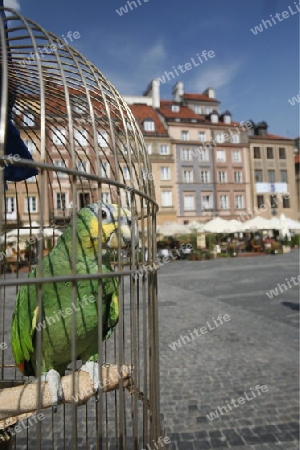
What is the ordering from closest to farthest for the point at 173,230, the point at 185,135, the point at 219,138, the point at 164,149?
the point at 173,230
the point at 164,149
the point at 185,135
the point at 219,138

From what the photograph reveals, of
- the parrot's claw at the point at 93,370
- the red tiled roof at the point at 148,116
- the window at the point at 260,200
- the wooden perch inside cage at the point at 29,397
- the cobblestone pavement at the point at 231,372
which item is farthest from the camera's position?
the window at the point at 260,200

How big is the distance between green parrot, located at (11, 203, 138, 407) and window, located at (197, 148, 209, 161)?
29781mm

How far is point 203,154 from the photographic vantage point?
102 feet

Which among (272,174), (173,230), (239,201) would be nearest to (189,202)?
(239,201)

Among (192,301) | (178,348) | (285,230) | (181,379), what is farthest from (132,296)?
(285,230)

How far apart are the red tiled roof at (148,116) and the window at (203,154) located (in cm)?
318

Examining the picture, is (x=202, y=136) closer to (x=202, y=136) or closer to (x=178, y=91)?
(x=202, y=136)

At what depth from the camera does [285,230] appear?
76.2 ft

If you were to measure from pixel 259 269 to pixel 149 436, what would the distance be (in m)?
13.8

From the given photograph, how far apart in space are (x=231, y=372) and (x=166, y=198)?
84.5 ft

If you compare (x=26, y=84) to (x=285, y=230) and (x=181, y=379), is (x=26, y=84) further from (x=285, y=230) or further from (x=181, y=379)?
(x=285, y=230)

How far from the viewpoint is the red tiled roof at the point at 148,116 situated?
2933 cm

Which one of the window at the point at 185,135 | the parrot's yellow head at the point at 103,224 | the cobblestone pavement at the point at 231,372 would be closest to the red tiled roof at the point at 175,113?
the window at the point at 185,135

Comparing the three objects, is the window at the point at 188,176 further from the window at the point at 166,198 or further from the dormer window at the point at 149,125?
the dormer window at the point at 149,125
